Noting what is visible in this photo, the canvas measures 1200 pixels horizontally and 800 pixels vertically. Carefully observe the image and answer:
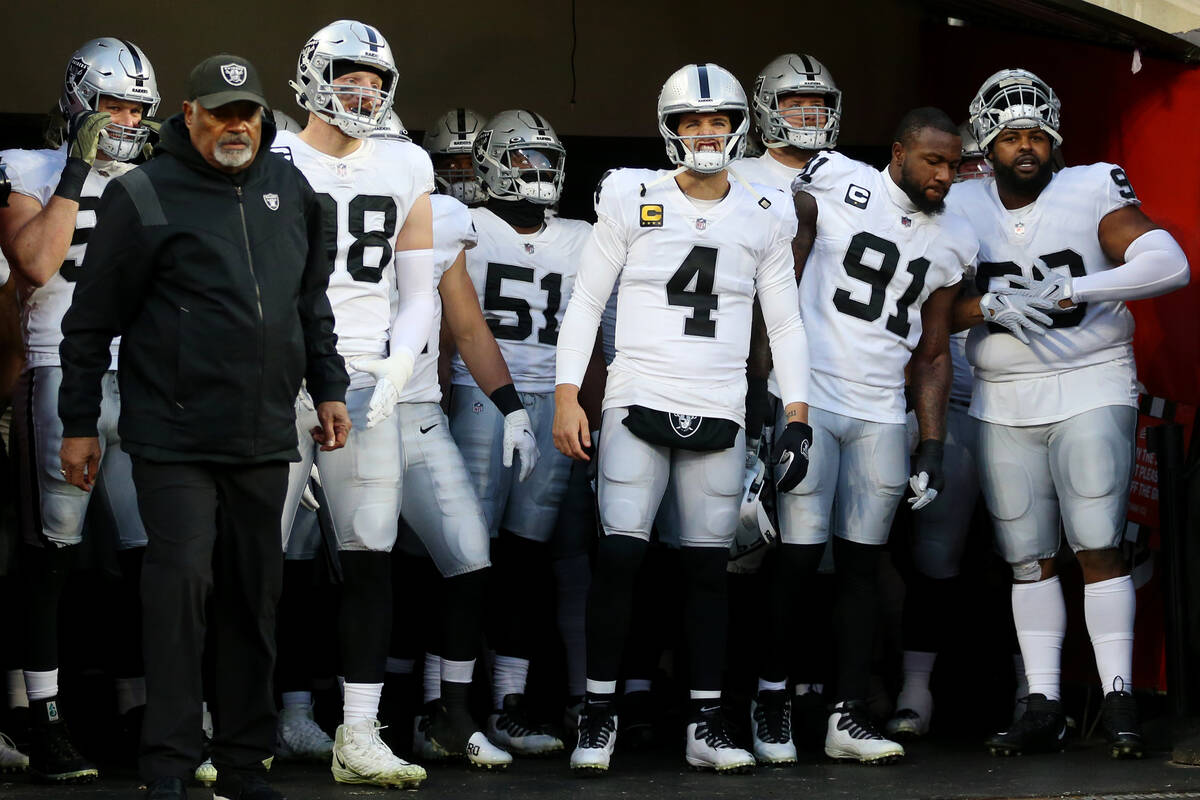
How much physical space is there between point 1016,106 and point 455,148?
6.76 feet

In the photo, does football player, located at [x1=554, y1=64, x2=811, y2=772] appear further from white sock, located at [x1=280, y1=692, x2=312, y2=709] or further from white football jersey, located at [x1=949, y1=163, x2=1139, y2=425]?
white sock, located at [x1=280, y1=692, x2=312, y2=709]

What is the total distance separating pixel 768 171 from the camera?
5758 millimetres

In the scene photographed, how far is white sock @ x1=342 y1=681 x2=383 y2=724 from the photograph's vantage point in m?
4.41

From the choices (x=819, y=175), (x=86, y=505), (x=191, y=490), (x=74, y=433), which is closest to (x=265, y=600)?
(x=191, y=490)

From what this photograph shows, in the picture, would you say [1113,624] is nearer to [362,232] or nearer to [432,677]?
[432,677]

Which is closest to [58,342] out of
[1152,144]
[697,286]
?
[697,286]

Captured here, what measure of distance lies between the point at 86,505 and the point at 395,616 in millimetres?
1123

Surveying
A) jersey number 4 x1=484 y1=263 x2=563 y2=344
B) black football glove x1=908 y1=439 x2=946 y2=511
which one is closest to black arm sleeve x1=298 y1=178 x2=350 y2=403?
jersey number 4 x1=484 y1=263 x2=563 y2=344

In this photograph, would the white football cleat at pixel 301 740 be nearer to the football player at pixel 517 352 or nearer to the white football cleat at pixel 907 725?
the football player at pixel 517 352

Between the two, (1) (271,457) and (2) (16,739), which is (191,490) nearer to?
(1) (271,457)

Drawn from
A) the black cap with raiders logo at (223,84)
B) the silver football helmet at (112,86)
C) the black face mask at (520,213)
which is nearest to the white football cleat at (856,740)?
the black face mask at (520,213)

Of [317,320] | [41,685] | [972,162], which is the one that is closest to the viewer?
[317,320]

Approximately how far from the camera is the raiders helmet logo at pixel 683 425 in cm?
470

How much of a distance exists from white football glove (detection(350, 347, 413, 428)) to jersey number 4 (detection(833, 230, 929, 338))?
4.48 feet
